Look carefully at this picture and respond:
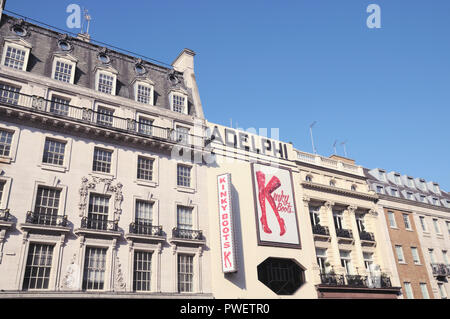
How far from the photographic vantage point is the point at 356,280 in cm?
3241

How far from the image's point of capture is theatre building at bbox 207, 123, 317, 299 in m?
26.6

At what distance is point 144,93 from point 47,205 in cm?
1159

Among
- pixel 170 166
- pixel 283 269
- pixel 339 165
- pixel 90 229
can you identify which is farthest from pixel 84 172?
pixel 339 165

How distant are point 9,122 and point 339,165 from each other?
2870 centimetres

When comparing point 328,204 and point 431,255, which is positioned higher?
point 328,204

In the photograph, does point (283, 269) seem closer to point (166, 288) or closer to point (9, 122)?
point (166, 288)

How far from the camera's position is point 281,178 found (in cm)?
3325

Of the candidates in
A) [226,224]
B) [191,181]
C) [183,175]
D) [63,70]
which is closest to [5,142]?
[63,70]

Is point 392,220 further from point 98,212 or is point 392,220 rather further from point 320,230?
point 98,212

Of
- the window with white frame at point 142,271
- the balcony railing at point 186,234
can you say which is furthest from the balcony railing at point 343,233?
the window with white frame at point 142,271

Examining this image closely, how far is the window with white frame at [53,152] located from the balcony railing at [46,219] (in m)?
3.50
